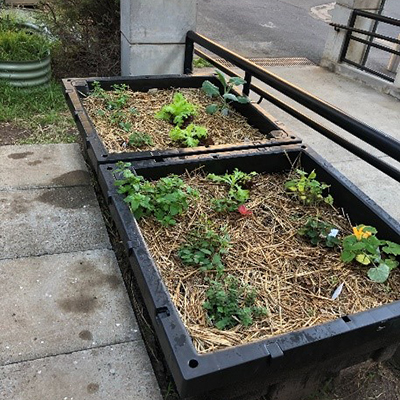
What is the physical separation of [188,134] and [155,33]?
1.75 metres

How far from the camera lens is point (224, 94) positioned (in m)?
3.72

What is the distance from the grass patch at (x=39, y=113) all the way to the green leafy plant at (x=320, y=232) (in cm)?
242

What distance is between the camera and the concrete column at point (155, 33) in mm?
4285

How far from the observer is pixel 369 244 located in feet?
7.16

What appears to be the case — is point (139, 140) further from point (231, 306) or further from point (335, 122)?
point (231, 306)

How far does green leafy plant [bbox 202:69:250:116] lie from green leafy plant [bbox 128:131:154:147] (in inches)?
26.4

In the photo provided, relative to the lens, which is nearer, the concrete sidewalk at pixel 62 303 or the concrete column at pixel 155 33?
the concrete sidewalk at pixel 62 303

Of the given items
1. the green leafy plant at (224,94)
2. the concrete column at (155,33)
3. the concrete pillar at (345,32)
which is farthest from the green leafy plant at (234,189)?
the concrete pillar at (345,32)

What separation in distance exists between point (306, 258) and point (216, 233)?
18.5 inches

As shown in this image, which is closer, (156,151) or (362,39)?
(156,151)

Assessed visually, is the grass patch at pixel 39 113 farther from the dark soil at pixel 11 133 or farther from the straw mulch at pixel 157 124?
the straw mulch at pixel 157 124

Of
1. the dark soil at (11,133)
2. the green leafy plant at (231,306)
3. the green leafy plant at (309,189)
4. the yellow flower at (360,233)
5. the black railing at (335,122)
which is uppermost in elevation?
the black railing at (335,122)

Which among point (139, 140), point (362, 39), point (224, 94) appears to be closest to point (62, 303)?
point (139, 140)

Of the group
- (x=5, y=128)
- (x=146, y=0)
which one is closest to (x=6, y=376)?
(x=5, y=128)
